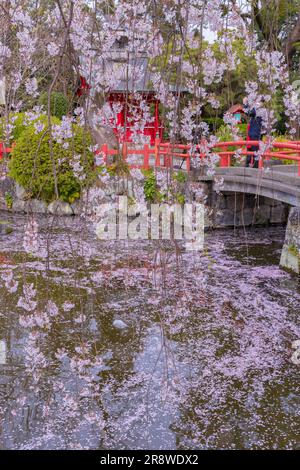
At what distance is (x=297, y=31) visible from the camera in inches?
369

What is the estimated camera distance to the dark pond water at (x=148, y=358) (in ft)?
11.5

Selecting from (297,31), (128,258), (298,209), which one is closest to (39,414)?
(128,258)

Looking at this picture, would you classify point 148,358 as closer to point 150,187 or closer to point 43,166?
point 150,187

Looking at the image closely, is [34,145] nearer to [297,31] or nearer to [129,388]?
[297,31]

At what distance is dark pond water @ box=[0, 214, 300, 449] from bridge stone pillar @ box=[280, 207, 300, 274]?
0.78 feet

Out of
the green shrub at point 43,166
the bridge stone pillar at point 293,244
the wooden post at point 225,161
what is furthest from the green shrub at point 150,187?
the bridge stone pillar at point 293,244

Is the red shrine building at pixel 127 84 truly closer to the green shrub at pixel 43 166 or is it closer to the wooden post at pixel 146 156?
the green shrub at pixel 43 166

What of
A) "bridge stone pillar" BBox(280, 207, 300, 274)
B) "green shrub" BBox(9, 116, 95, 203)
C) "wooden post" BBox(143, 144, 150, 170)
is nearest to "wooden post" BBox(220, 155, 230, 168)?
"wooden post" BBox(143, 144, 150, 170)

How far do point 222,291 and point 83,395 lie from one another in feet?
8.97

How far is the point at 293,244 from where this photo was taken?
6.96m

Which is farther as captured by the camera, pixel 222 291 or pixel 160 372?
pixel 222 291

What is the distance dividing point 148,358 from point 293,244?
10.4 ft

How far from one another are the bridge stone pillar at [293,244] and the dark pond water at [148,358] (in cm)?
24

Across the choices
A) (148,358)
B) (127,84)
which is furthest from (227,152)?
(127,84)
